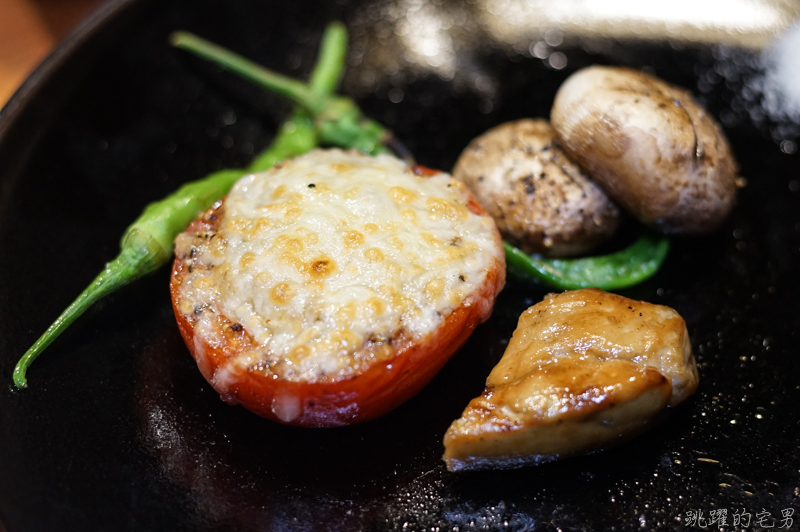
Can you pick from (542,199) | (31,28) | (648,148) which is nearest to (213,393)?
(542,199)

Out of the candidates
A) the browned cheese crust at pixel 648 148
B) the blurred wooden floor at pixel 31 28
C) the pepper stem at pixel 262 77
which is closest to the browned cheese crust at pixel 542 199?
the browned cheese crust at pixel 648 148

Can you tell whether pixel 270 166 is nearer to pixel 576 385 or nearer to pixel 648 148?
pixel 648 148

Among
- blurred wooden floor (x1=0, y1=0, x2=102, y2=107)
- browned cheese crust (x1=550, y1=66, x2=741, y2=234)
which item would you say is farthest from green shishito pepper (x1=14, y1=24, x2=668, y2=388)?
blurred wooden floor (x1=0, y1=0, x2=102, y2=107)

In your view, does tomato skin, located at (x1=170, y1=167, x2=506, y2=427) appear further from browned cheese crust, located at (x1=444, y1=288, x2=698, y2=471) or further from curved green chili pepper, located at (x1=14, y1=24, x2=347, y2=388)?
curved green chili pepper, located at (x1=14, y1=24, x2=347, y2=388)

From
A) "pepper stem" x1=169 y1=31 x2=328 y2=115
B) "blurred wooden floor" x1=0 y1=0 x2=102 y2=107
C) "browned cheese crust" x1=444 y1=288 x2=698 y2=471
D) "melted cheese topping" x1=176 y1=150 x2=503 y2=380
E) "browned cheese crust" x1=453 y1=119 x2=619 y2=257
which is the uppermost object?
"blurred wooden floor" x1=0 y1=0 x2=102 y2=107

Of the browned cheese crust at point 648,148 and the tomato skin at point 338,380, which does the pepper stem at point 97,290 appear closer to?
the tomato skin at point 338,380
